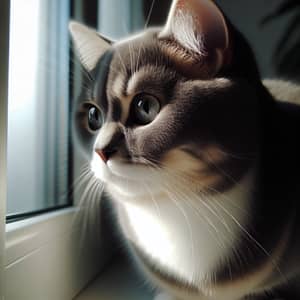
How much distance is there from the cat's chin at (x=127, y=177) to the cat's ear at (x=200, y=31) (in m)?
0.19

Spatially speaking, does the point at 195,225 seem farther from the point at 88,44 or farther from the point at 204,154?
the point at 88,44

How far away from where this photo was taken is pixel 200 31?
23.0 inches

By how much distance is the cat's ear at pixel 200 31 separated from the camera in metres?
0.58

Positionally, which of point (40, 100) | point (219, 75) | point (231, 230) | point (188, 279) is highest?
point (219, 75)

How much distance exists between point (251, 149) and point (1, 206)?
41 centimetres

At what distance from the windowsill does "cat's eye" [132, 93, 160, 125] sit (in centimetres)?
27

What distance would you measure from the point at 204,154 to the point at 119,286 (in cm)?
29

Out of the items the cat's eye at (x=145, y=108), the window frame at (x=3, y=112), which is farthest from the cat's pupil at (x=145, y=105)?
the window frame at (x=3, y=112)

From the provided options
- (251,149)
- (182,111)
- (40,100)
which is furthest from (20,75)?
(251,149)

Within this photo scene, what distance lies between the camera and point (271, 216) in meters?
0.62

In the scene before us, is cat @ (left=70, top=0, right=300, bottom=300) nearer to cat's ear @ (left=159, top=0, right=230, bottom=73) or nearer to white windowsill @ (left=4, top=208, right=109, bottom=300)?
cat's ear @ (left=159, top=0, right=230, bottom=73)

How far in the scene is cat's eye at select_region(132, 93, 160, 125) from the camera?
23.6 inches

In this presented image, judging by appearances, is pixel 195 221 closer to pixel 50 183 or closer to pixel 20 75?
pixel 50 183

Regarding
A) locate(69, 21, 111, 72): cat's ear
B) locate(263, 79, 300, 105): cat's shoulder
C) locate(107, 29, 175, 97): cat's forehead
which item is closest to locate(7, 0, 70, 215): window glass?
locate(69, 21, 111, 72): cat's ear
